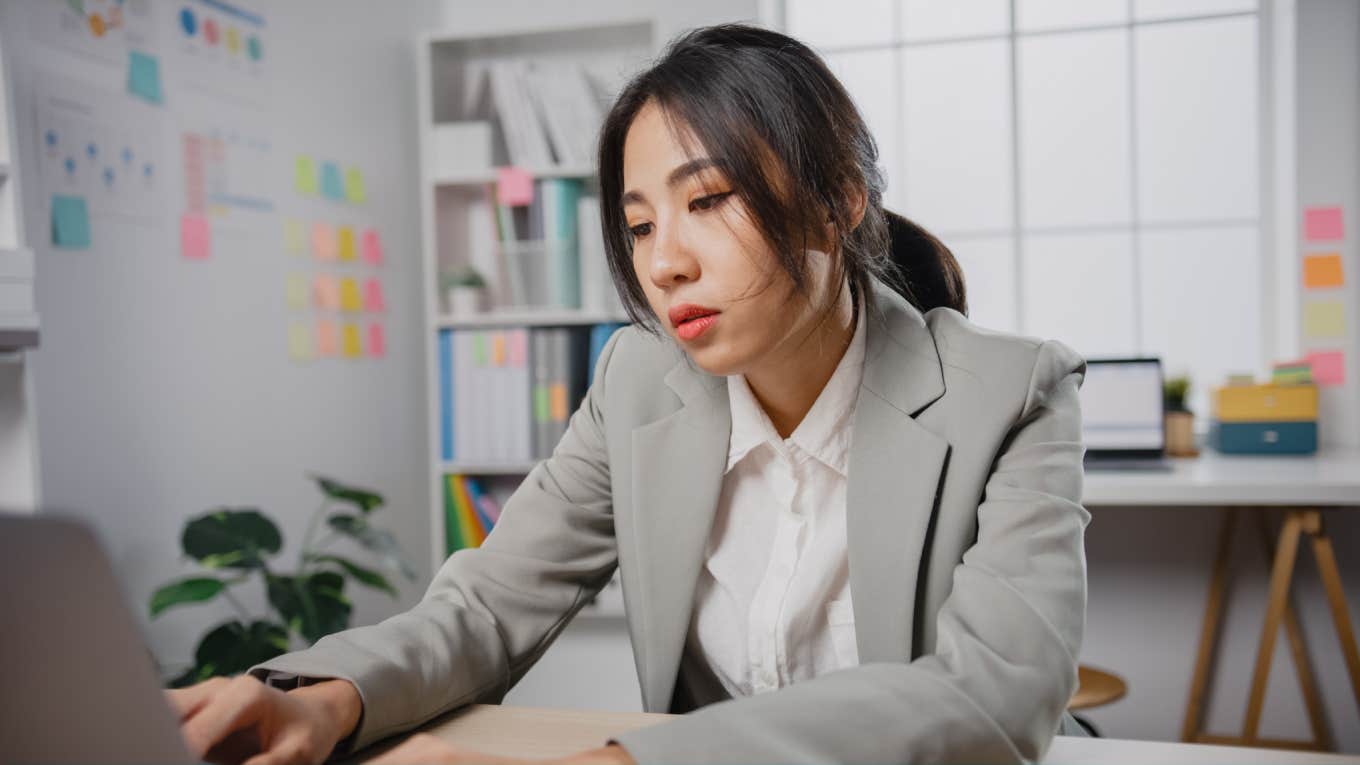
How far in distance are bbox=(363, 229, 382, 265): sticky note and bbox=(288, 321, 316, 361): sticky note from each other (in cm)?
36

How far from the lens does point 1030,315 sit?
299 centimetres

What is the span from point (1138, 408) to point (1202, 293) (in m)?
0.65

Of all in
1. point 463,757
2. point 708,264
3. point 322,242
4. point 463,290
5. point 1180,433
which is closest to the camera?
point 463,757

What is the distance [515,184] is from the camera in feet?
9.57

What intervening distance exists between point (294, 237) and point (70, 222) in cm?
73

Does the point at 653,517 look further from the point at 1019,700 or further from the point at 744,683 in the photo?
the point at 1019,700

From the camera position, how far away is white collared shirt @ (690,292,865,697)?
1.01 metres

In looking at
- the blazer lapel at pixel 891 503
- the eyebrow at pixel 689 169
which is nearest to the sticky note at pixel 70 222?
A: the eyebrow at pixel 689 169

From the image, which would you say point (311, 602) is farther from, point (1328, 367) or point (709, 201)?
point (1328, 367)

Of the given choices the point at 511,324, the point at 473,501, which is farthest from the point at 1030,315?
the point at 473,501

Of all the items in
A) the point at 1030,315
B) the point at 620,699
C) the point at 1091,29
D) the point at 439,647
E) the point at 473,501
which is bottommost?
the point at 620,699

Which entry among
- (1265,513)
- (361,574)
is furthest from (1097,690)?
(361,574)

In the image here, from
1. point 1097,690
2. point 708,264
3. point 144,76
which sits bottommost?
point 1097,690

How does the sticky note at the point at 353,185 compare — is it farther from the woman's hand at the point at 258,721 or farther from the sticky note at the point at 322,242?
the woman's hand at the point at 258,721
